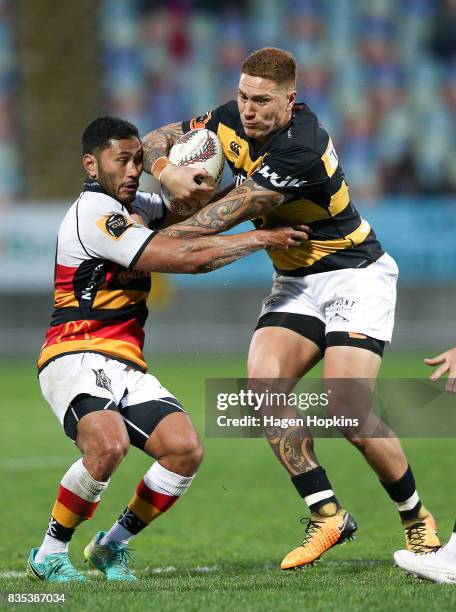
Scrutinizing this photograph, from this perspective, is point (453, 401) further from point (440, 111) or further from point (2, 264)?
point (440, 111)

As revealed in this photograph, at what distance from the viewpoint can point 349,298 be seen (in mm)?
5840

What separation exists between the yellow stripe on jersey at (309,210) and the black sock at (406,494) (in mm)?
1351

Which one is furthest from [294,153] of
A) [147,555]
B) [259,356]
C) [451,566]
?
[147,555]

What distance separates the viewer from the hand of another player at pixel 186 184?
18.2ft

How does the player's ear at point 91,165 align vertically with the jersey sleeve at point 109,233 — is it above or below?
above

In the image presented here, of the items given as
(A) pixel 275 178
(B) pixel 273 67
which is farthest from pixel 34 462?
(B) pixel 273 67

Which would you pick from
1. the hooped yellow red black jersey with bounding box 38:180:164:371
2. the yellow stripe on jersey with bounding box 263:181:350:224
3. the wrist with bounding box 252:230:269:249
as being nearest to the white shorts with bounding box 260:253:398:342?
the yellow stripe on jersey with bounding box 263:181:350:224

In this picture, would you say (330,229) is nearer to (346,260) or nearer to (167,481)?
(346,260)

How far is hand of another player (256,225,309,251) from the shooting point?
559 centimetres

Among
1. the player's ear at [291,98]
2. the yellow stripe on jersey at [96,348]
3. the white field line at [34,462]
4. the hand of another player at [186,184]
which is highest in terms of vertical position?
the player's ear at [291,98]

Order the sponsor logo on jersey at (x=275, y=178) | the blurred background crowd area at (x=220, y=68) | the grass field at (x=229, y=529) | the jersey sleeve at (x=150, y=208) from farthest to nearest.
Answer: the blurred background crowd area at (x=220, y=68) → the jersey sleeve at (x=150, y=208) → the sponsor logo on jersey at (x=275, y=178) → the grass field at (x=229, y=529)

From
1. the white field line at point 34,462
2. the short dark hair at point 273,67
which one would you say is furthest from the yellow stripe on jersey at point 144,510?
the white field line at point 34,462

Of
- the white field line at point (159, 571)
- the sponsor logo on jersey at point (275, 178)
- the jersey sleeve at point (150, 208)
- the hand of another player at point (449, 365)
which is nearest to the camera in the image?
the hand of another player at point (449, 365)

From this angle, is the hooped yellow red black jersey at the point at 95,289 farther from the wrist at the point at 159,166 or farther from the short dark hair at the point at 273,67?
the short dark hair at the point at 273,67
